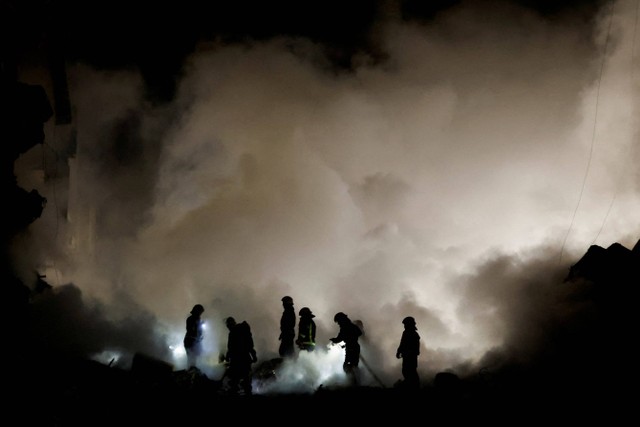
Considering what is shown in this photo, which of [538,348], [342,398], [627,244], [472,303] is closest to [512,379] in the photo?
[538,348]

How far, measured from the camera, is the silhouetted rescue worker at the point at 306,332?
499 inches

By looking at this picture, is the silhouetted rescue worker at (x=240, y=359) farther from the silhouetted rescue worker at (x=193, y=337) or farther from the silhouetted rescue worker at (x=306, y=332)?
the silhouetted rescue worker at (x=306, y=332)

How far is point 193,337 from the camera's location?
474 inches

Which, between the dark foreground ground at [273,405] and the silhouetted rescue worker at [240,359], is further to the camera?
the silhouetted rescue worker at [240,359]

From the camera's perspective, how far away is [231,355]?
420 inches

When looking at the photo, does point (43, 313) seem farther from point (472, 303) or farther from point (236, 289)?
point (472, 303)

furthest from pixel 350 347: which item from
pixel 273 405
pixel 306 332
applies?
pixel 273 405

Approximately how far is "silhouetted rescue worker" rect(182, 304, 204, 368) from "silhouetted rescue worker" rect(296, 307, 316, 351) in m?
2.70

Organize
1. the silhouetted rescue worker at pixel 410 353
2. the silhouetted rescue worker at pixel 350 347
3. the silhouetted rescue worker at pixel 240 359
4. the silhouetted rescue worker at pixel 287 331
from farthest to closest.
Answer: the silhouetted rescue worker at pixel 287 331 < the silhouetted rescue worker at pixel 350 347 < the silhouetted rescue worker at pixel 410 353 < the silhouetted rescue worker at pixel 240 359

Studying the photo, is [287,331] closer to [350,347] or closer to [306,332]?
[306,332]

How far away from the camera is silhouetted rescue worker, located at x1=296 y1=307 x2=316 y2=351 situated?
41.5ft

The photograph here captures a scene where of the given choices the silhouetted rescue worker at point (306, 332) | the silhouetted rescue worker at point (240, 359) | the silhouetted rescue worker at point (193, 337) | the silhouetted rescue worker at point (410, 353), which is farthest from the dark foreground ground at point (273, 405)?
the silhouetted rescue worker at point (306, 332)

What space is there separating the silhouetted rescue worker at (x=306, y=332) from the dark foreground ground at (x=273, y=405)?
3135 millimetres

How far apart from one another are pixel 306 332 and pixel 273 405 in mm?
4153
